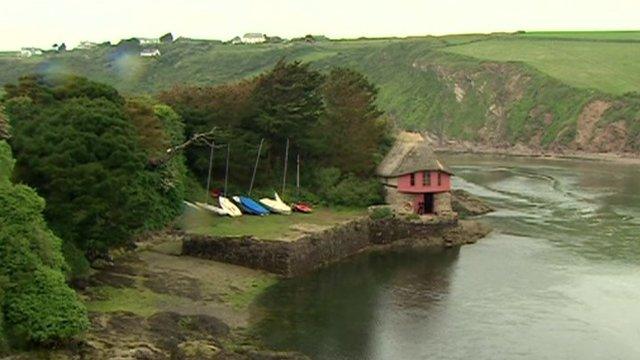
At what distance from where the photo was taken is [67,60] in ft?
594

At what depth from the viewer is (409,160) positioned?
2413 inches

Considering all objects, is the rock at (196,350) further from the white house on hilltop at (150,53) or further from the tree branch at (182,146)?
the white house on hilltop at (150,53)

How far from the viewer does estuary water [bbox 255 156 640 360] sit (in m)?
35.2

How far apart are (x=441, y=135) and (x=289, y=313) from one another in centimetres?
11347

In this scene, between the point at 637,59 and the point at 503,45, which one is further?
the point at 503,45

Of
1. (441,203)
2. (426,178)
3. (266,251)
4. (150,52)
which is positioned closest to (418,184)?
(426,178)

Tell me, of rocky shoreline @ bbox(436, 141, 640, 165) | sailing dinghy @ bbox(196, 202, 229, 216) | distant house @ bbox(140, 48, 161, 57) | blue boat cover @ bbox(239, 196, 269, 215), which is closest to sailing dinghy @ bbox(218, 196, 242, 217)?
sailing dinghy @ bbox(196, 202, 229, 216)

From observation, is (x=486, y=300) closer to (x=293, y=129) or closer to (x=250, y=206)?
(x=250, y=206)

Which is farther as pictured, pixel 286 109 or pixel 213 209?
pixel 286 109

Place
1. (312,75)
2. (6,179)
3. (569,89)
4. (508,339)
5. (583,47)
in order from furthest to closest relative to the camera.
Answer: (583,47) < (569,89) < (312,75) < (508,339) < (6,179)

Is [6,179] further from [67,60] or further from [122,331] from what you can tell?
[67,60]

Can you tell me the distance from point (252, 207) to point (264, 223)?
12.1 feet

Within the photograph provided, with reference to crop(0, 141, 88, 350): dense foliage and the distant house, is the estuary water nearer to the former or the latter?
crop(0, 141, 88, 350): dense foliage

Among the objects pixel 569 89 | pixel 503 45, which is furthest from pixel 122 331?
pixel 503 45
